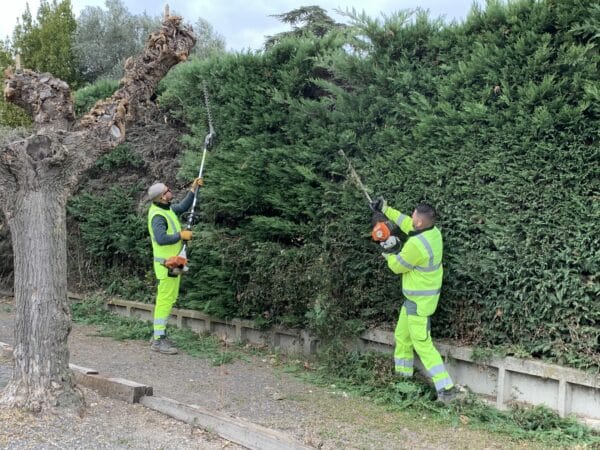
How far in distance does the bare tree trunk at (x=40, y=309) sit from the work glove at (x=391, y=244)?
2987mm

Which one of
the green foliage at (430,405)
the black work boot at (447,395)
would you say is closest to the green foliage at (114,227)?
the green foliage at (430,405)

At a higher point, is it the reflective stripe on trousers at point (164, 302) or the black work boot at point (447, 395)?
the reflective stripe on trousers at point (164, 302)

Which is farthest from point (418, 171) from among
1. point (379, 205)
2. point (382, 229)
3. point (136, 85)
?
point (136, 85)

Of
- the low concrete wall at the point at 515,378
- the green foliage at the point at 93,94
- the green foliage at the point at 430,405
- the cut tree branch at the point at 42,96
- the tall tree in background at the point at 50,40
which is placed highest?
the tall tree in background at the point at 50,40

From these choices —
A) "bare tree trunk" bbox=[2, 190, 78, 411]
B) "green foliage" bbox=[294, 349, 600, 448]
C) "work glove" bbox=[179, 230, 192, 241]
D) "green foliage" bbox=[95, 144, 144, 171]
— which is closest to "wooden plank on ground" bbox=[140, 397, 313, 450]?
"bare tree trunk" bbox=[2, 190, 78, 411]

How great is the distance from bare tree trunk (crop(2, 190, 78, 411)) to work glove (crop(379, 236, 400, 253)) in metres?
2.99

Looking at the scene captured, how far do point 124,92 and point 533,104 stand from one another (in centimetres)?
376

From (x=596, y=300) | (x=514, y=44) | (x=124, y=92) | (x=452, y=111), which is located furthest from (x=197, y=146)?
(x=596, y=300)

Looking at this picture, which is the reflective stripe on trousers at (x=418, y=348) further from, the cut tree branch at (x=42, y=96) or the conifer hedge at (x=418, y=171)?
the cut tree branch at (x=42, y=96)

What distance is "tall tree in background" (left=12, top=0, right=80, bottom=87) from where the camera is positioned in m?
21.8

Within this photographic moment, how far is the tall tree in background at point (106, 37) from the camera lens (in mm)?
22375

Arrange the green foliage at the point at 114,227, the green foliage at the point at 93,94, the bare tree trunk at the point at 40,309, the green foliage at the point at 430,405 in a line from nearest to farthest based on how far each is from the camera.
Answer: the bare tree trunk at the point at 40,309 < the green foliage at the point at 430,405 < the green foliage at the point at 114,227 < the green foliage at the point at 93,94

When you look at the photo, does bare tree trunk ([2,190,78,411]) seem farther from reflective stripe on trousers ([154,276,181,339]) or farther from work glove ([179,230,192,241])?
reflective stripe on trousers ([154,276,181,339])

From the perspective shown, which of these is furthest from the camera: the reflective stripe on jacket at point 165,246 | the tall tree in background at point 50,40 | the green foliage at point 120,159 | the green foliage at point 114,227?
the tall tree in background at point 50,40
